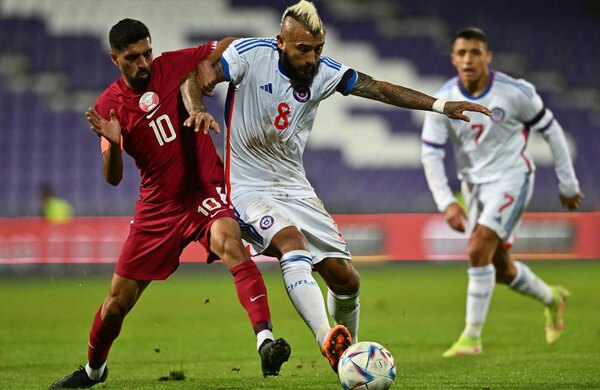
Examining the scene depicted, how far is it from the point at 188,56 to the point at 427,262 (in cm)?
1311

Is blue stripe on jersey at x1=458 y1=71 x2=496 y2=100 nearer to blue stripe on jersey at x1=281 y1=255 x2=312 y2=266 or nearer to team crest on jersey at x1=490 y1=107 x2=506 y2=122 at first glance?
team crest on jersey at x1=490 y1=107 x2=506 y2=122

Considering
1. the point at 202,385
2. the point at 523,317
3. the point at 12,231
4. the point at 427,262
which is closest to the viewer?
the point at 202,385

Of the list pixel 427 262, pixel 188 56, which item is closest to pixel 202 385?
pixel 188 56

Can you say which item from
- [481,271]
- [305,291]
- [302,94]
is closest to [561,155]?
[481,271]

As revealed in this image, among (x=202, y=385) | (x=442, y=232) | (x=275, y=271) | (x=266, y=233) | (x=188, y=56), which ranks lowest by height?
(x=275, y=271)

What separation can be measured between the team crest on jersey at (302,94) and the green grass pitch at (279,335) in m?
1.33

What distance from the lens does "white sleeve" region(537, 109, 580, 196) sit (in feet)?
27.2

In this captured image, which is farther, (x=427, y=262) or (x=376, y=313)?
(x=427, y=262)

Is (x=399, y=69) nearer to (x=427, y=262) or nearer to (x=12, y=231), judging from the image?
(x=427, y=262)

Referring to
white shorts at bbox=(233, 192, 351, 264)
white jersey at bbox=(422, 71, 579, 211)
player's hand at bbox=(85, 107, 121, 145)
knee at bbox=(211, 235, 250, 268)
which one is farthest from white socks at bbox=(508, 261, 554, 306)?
player's hand at bbox=(85, 107, 121, 145)

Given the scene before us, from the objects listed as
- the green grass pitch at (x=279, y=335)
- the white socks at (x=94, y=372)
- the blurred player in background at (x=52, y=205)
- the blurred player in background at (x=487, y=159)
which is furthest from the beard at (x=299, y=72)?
the blurred player in background at (x=52, y=205)

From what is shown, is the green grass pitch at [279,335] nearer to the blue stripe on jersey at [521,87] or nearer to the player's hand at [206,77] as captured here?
the player's hand at [206,77]

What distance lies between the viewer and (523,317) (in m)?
10.9

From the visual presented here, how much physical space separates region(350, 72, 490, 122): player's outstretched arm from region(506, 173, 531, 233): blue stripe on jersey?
111 inches
